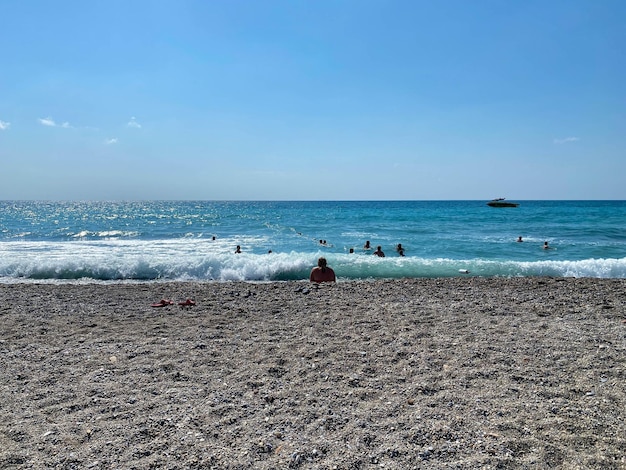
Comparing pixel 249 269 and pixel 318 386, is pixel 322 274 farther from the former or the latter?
pixel 318 386

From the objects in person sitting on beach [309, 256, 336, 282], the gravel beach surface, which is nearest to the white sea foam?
person sitting on beach [309, 256, 336, 282]

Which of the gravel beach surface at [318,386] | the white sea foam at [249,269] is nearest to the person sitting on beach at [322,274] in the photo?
the white sea foam at [249,269]

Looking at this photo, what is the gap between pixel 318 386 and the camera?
154 inches

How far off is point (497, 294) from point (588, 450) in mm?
5499

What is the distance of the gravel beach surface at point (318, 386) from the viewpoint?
9.50 ft

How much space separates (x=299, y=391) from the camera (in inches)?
151

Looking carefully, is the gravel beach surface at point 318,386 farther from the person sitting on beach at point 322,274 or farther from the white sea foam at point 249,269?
the white sea foam at point 249,269

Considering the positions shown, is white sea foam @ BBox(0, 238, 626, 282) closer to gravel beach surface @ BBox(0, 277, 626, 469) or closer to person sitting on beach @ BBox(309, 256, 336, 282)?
person sitting on beach @ BBox(309, 256, 336, 282)

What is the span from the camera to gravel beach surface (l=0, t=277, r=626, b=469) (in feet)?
9.50

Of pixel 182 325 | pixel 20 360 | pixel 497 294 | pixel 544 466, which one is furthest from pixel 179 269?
pixel 544 466

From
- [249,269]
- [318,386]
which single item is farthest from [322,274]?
[318,386]

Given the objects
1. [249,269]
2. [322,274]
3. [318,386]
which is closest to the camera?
[318,386]

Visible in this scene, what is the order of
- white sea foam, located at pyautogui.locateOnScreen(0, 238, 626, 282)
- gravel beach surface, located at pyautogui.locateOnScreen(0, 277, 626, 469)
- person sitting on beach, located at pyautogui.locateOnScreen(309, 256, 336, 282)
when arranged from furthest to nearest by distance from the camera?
white sea foam, located at pyautogui.locateOnScreen(0, 238, 626, 282) < person sitting on beach, located at pyautogui.locateOnScreen(309, 256, 336, 282) < gravel beach surface, located at pyautogui.locateOnScreen(0, 277, 626, 469)

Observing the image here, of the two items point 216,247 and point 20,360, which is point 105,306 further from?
point 216,247
